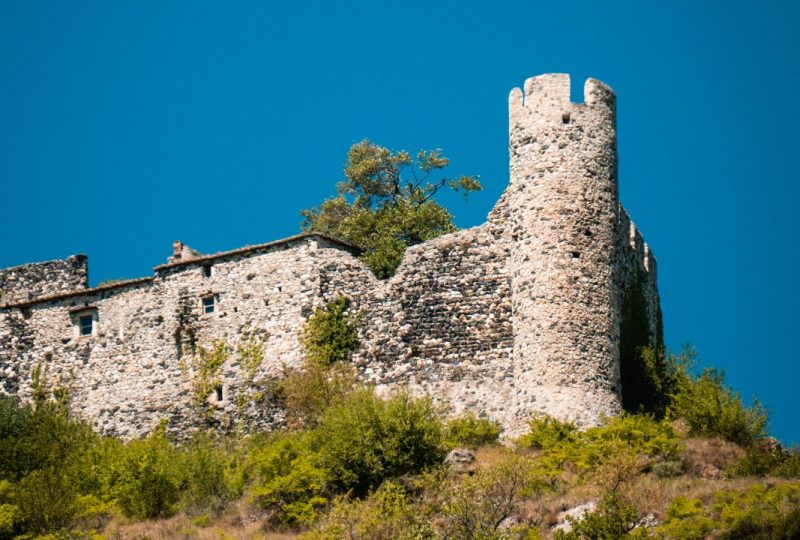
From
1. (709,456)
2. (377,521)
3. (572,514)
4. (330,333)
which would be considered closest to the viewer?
(377,521)

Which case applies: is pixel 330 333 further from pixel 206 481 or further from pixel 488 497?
pixel 488 497

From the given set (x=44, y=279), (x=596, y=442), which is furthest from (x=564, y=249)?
(x=44, y=279)

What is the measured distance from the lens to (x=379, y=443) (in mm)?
46156

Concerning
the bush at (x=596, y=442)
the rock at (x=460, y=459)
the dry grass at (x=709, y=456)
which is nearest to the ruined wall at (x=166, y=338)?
the rock at (x=460, y=459)

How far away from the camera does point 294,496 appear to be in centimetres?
4578

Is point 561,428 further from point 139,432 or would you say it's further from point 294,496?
point 139,432

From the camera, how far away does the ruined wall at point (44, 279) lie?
5916 cm

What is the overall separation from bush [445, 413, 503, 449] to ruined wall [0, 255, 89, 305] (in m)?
15.9

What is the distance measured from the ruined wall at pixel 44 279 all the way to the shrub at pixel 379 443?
599 inches

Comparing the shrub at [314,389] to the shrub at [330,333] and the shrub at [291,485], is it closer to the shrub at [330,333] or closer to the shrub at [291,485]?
the shrub at [330,333]

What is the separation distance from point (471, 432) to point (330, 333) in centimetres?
599

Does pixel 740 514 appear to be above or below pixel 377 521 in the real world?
below

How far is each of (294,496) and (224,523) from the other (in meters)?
1.96

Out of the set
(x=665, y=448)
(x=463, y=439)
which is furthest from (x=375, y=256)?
(x=665, y=448)
